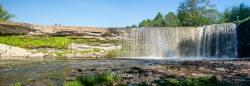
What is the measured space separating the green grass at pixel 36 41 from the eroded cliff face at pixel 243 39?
68.7ft

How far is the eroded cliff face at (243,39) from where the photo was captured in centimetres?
2111

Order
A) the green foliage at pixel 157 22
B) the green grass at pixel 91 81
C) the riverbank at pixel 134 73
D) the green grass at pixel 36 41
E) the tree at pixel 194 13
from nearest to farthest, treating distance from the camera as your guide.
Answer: the green grass at pixel 91 81 → the riverbank at pixel 134 73 → the green grass at pixel 36 41 → the tree at pixel 194 13 → the green foliage at pixel 157 22

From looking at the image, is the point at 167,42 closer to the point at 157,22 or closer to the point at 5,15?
the point at 5,15

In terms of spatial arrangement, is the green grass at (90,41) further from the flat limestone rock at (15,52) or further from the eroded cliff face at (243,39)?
the eroded cliff face at (243,39)

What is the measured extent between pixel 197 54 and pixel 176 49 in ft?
8.98

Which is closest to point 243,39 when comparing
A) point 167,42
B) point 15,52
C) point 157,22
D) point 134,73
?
point 167,42

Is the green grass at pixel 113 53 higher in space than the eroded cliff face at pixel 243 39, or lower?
lower

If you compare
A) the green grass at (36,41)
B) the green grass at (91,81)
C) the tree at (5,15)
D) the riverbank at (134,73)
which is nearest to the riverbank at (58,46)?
the green grass at (36,41)

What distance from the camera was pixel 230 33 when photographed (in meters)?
22.5

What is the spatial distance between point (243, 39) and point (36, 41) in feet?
81.5

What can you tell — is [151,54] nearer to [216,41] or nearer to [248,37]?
[216,41]

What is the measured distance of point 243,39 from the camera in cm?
2161

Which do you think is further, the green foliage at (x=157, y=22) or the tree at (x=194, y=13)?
the green foliage at (x=157, y=22)

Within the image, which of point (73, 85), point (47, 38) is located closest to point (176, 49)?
point (47, 38)
